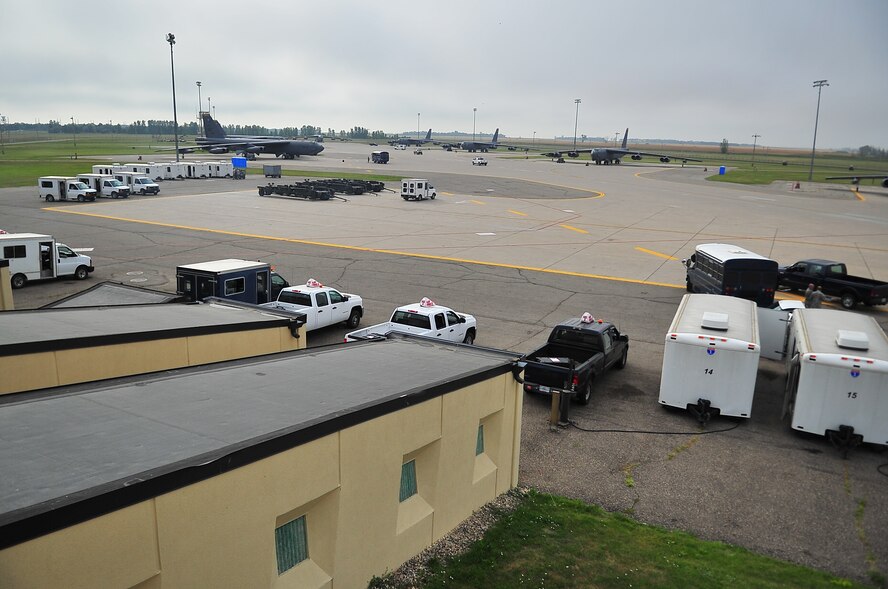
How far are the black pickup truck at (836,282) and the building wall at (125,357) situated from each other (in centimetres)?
2350

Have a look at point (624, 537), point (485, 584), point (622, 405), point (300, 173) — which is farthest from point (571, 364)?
point (300, 173)

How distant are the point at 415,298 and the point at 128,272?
13.6 m

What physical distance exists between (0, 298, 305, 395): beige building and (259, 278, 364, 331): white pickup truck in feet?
17.3

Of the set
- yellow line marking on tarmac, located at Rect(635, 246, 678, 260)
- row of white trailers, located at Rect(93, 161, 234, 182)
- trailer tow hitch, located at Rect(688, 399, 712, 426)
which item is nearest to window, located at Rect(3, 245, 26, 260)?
trailer tow hitch, located at Rect(688, 399, 712, 426)

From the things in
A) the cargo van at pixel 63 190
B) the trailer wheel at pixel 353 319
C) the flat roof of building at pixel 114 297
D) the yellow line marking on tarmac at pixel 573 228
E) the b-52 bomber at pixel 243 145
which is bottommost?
the trailer wheel at pixel 353 319

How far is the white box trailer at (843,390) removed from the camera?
1434cm

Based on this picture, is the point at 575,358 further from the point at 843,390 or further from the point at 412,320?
the point at 843,390

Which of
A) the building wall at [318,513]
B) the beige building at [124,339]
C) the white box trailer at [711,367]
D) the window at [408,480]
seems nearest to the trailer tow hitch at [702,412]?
the white box trailer at [711,367]

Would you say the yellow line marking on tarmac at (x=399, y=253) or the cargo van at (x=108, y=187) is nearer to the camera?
the yellow line marking on tarmac at (x=399, y=253)

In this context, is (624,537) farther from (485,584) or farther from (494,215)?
(494,215)

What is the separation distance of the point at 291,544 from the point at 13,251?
24849 mm

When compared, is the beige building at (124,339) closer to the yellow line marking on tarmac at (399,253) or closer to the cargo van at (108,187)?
the yellow line marking on tarmac at (399,253)

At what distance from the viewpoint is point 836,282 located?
27781 millimetres

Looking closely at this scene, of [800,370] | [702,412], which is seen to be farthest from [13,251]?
[800,370]
